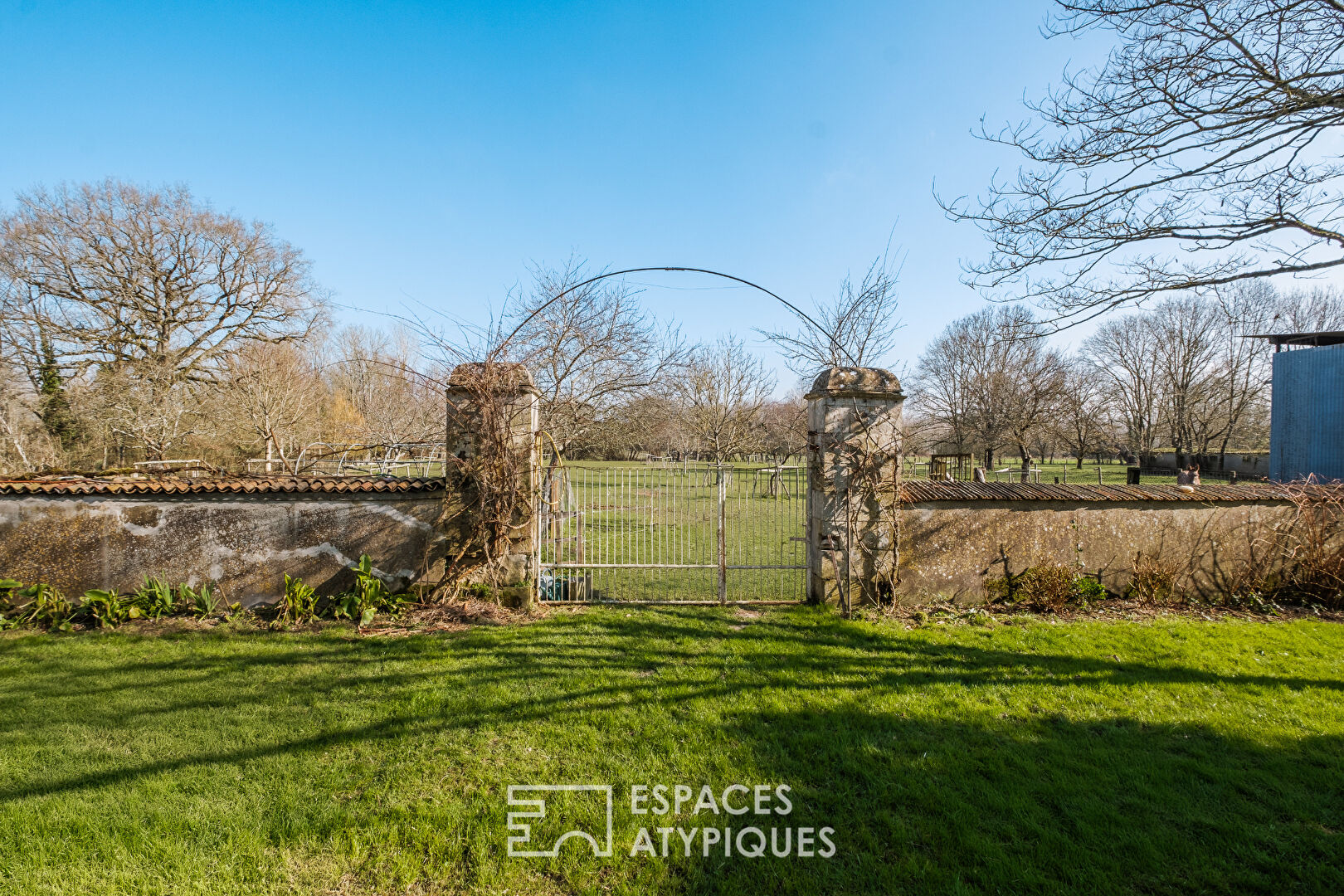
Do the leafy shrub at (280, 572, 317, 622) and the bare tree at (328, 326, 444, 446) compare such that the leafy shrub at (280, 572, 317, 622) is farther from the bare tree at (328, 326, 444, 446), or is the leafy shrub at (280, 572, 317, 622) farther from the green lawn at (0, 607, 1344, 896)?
the bare tree at (328, 326, 444, 446)

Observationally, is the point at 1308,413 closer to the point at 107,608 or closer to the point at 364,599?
the point at 364,599

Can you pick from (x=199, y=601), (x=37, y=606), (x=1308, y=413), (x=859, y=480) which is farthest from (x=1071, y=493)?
(x=1308, y=413)

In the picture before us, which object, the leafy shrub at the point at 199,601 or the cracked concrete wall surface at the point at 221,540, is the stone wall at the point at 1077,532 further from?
the leafy shrub at the point at 199,601

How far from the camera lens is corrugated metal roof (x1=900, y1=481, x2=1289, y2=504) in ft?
20.8

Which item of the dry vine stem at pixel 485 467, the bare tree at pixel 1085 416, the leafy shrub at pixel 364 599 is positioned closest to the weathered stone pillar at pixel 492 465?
the dry vine stem at pixel 485 467

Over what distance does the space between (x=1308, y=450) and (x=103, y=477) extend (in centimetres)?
3715

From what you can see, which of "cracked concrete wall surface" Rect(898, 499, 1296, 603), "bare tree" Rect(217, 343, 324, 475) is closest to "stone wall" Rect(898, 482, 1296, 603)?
"cracked concrete wall surface" Rect(898, 499, 1296, 603)

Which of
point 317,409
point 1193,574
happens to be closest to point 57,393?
point 317,409

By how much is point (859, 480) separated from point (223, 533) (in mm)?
7181

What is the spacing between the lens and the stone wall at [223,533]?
5910mm

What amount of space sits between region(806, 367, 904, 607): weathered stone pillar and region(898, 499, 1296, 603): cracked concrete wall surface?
316 mm

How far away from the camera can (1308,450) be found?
2258cm

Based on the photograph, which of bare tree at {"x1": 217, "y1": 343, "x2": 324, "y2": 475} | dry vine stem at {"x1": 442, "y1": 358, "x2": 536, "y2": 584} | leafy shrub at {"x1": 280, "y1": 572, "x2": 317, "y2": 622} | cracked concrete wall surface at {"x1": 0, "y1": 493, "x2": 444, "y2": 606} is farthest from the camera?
bare tree at {"x1": 217, "y1": 343, "x2": 324, "y2": 475}

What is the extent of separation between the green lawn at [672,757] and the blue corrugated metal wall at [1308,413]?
85.6ft
